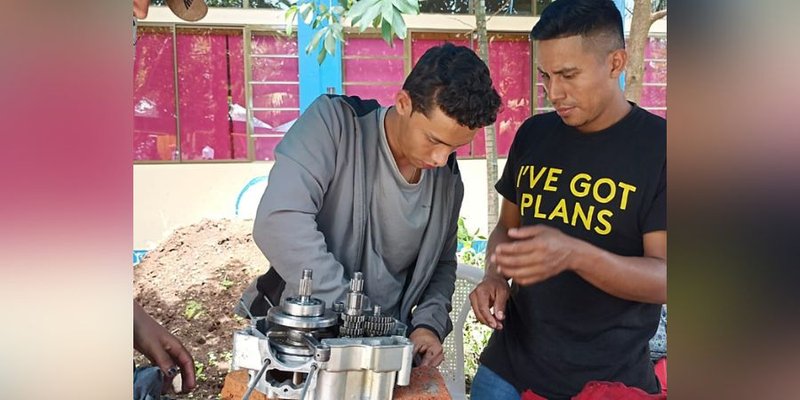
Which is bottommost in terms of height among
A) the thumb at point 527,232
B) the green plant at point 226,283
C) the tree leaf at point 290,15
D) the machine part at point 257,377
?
the green plant at point 226,283

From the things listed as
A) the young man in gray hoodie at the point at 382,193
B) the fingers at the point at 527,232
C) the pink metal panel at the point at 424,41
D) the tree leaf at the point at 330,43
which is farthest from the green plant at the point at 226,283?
the fingers at the point at 527,232

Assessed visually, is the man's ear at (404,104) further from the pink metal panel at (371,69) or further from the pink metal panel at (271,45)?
the pink metal panel at (271,45)

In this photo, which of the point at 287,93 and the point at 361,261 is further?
the point at 287,93

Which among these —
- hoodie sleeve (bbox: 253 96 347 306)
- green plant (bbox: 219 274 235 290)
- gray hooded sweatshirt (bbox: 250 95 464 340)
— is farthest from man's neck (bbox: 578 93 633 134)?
green plant (bbox: 219 274 235 290)

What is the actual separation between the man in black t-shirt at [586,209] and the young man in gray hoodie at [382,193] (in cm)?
22

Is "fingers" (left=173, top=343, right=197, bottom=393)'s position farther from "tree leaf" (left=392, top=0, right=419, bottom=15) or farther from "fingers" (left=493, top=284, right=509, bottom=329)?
"tree leaf" (left=392, top=0, right=419, bottom=15)

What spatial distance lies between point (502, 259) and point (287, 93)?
5.02 meters

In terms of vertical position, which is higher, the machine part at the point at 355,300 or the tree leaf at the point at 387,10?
the tree leaf at the point at 387,10

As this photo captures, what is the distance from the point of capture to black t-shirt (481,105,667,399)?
1.87m

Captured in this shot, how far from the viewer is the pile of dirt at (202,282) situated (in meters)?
5.09

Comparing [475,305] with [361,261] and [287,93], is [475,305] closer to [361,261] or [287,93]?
[361,261]
